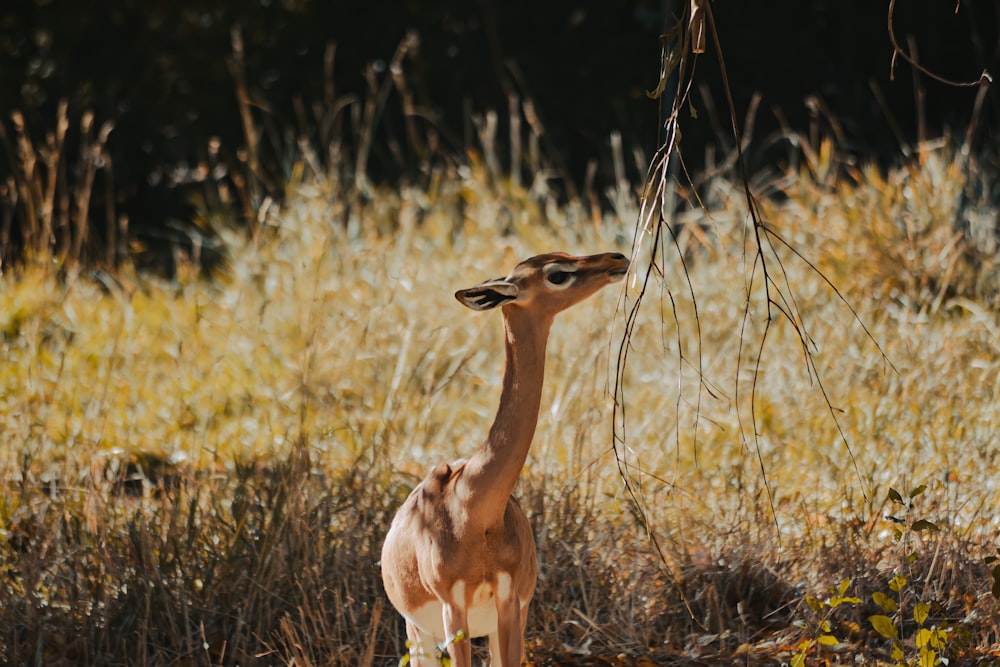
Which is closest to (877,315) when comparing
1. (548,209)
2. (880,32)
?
(548,209)

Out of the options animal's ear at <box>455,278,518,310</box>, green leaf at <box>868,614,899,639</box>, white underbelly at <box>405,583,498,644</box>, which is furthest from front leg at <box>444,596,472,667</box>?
green leaf at <box>868,614,899,639</box>

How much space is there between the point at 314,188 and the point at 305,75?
3908mm

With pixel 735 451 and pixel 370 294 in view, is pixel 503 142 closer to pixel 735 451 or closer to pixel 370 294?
pixel 370 294

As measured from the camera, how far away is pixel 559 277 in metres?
2.61

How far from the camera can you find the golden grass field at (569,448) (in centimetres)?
351

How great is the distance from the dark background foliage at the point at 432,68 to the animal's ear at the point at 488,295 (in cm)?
706

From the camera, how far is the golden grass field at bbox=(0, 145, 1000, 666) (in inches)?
138

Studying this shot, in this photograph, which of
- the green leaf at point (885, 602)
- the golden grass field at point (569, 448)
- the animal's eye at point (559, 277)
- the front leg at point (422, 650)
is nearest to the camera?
the animal's eye at point (559, 277)

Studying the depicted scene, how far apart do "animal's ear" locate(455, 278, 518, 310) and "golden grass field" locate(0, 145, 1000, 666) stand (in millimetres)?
210

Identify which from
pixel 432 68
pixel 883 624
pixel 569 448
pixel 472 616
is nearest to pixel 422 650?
pixel 472 616

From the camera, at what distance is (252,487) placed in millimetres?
3973

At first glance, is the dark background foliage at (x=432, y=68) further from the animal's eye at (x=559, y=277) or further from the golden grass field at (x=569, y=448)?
the animal's eye at (x=559, y=277)

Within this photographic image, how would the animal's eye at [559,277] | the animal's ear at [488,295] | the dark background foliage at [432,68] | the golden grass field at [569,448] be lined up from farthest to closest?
the dark background foliage at [432,68], the golden grass field at [569,448], the animal's eye at [559,277], the animal's ear at [488,295]

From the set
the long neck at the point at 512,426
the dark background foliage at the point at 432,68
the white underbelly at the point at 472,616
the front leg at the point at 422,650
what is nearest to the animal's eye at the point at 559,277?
the long neck at the point at 512,426
